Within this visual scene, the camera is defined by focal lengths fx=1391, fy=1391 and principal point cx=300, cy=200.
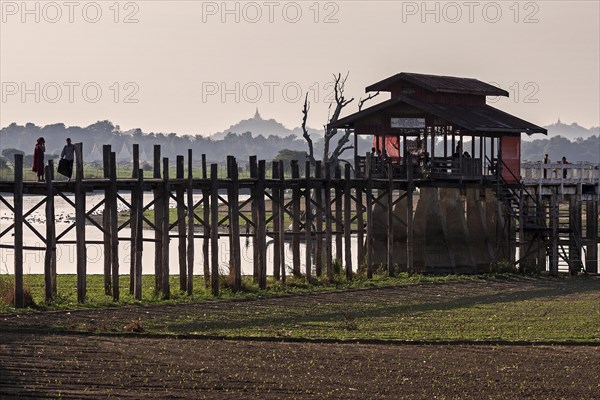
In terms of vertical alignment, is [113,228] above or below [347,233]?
above

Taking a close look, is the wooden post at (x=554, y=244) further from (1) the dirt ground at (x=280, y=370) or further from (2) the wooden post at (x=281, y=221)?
(1) the dirt ground at (x=280, y=370)

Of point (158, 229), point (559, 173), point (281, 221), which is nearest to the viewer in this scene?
point (158, 229)

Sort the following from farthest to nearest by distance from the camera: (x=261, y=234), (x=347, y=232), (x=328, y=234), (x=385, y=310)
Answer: (x=347, y=232)
(x=328, y=234)
(x=261, y=234)
(x=385, y=310)

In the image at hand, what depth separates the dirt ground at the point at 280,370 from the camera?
24.2m

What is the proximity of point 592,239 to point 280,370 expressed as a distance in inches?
1230

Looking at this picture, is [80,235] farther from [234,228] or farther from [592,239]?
[592,239]

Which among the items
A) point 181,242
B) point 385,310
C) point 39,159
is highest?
point 39,159

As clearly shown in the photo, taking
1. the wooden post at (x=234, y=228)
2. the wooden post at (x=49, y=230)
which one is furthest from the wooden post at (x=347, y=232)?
the wooden post at (x=49, y=230)

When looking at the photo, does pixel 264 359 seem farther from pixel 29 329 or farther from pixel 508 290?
pixel 508 290

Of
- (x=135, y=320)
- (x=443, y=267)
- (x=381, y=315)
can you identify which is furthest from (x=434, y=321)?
(x=443, y=267)

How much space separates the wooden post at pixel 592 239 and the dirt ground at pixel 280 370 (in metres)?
25.5

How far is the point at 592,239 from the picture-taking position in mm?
55094

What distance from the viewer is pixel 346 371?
2627 centimetres

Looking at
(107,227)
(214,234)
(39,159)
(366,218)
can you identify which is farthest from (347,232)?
(39,159)
